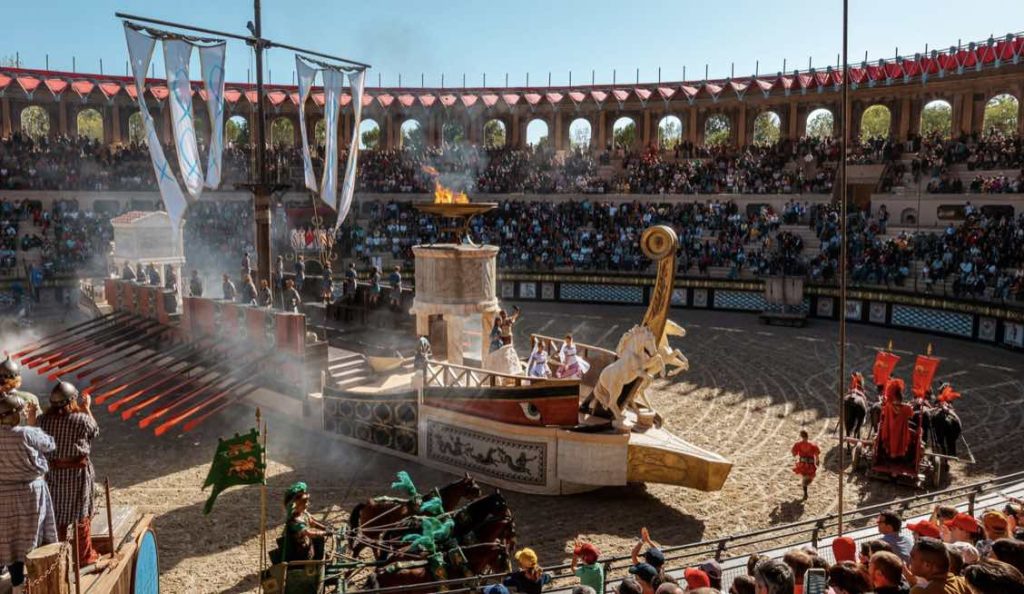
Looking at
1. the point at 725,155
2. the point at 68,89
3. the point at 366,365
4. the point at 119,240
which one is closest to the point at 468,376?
the point at 366,365

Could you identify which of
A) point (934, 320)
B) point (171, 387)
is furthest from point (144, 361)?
point (934, 320)

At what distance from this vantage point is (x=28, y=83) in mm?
38438

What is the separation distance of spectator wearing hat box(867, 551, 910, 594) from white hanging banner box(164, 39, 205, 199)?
544 inches

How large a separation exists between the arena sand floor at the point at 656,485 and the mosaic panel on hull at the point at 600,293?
10799mm

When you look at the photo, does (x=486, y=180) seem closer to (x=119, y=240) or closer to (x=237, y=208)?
(x=237, y=208)

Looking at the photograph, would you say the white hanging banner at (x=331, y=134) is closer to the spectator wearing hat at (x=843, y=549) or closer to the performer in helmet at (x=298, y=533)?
the performer in helmet at (x=298, y=533)

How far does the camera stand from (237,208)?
38031mm

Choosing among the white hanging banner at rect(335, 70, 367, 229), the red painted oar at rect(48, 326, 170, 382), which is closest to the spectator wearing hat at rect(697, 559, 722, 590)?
the white hanging banner at rect(335, 70, 367, 229)

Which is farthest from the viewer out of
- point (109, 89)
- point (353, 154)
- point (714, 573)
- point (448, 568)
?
point (109, 89)

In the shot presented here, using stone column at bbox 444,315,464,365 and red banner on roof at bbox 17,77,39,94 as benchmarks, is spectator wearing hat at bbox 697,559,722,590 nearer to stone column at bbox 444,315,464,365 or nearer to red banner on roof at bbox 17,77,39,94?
stone column at bbox 444,315,464,365

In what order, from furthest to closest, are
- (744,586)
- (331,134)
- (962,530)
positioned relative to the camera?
(331,134) → (962,530) → (744,586)

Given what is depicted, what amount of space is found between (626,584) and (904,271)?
26.5m

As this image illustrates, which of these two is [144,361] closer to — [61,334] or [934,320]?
[61,334]

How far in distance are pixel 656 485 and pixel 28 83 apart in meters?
39.3
